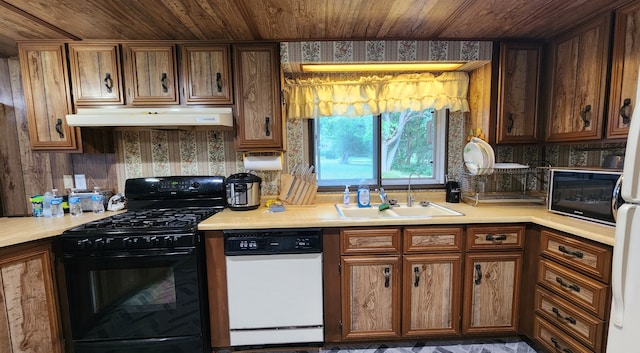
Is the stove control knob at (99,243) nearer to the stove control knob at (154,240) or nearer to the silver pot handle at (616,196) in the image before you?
the stove control knob at (154,240)

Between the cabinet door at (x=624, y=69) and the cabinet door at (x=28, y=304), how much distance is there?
355 cm

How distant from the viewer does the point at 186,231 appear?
1686mm

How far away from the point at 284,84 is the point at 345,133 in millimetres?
686

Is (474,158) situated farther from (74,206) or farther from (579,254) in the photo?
(74,206)

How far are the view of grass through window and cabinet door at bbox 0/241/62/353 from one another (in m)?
1.97

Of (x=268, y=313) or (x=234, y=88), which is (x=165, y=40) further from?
(x=268, y=313)

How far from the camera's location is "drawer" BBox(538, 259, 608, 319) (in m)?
1.42

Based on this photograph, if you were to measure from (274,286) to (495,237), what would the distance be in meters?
1.52

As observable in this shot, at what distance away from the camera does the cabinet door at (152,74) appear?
1.99 m

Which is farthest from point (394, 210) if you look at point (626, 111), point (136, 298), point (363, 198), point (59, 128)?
point (59, 128)

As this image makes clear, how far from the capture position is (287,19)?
1709 mm

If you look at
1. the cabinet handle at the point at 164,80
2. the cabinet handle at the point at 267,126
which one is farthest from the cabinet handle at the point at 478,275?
the cabinet handle at the point at 164,80

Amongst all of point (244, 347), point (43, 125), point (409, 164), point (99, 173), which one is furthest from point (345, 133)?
point (43, 125)

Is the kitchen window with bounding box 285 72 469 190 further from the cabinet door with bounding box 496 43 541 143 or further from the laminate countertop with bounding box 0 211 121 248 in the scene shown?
the laminate countertop with bounding box 0 211 121 248
